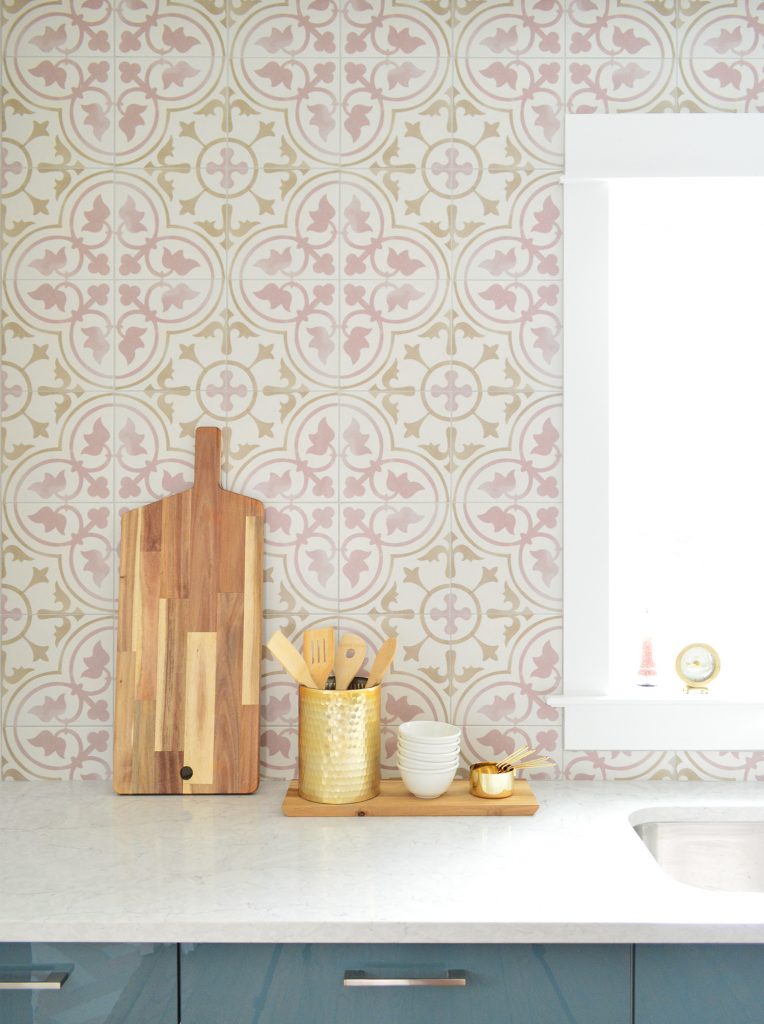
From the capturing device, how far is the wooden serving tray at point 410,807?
1463mm

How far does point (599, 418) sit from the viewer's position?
1658 millimetres

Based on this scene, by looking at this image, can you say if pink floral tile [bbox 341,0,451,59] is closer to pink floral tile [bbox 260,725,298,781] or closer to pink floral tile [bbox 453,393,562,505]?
pink floral tile [bbox 453,393,562,505]

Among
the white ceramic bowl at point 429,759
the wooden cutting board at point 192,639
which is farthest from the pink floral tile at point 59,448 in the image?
the white ceramic bowl at point 429,759

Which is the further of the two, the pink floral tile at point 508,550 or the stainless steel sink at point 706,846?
the pink floral tile at point 508,550

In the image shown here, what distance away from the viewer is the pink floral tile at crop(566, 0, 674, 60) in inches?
65.3

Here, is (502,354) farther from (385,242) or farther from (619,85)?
(619,85)

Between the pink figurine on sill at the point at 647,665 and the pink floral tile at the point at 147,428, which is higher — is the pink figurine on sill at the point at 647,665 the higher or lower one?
the lower one

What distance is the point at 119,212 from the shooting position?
1661mm

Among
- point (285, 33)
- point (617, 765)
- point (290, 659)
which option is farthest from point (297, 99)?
point (617, 765)

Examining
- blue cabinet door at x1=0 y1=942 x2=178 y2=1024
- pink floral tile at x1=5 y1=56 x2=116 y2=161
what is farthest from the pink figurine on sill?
pink floral tile at x1=5 y1=56 x2=116 y2=161

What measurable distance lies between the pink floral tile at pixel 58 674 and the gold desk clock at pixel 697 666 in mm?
1150

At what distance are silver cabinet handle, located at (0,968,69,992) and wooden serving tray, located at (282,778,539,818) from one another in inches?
17.4

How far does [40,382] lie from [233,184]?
0.55m

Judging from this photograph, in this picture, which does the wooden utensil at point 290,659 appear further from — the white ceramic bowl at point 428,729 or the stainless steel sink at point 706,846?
the stainless steel sink at point 706,846
